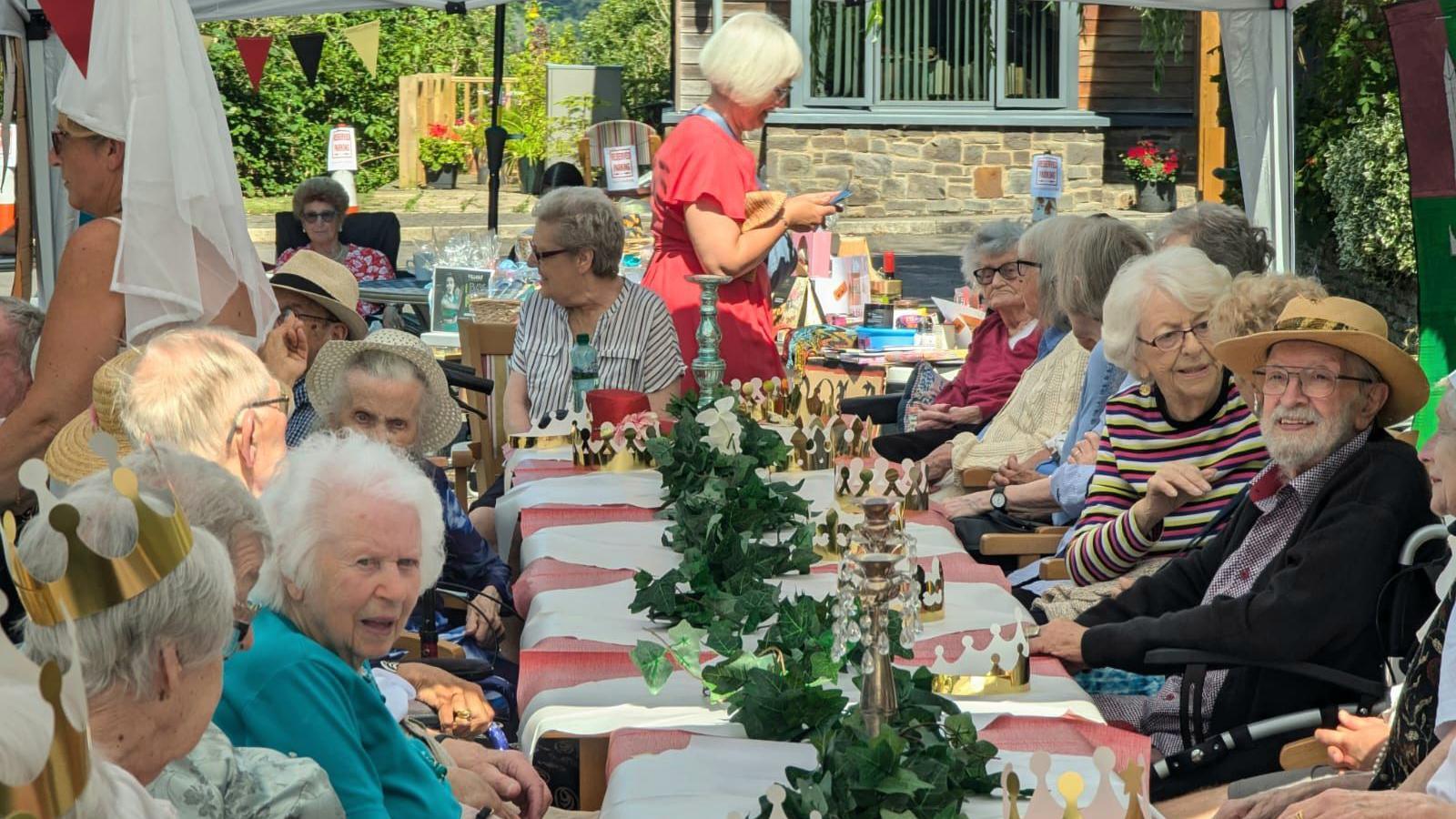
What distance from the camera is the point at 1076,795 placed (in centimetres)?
181

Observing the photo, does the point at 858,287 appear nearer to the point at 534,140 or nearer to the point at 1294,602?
the point at 1294,602

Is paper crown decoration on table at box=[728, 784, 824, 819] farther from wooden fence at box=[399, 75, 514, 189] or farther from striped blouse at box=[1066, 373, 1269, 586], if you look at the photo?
wooden fence at box=[399, 75, 514, 189]

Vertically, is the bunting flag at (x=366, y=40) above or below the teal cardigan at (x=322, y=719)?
above

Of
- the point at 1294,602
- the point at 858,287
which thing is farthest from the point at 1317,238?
the point at 1294,602

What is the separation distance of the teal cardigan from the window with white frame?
638 inches

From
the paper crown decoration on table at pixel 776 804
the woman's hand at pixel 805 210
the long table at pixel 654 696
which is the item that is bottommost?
the long table at pixel 654 696

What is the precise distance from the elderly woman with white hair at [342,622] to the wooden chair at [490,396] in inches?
136

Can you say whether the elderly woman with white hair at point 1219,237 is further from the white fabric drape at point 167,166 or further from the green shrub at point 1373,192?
the green shrub at point 1373,192

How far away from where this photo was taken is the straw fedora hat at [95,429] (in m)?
2.93

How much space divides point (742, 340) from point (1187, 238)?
148cm

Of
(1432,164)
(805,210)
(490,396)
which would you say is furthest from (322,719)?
(490,396)

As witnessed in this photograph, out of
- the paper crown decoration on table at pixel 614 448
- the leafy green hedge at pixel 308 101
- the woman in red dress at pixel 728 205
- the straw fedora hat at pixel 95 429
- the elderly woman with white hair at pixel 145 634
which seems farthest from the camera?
the leafy green hedge at pixel 308 101

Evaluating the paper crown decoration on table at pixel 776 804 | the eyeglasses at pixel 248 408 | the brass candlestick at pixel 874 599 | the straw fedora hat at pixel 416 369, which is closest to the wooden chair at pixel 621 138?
the straw fedora hat at pixel 416 369

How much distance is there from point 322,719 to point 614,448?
2390 mm
